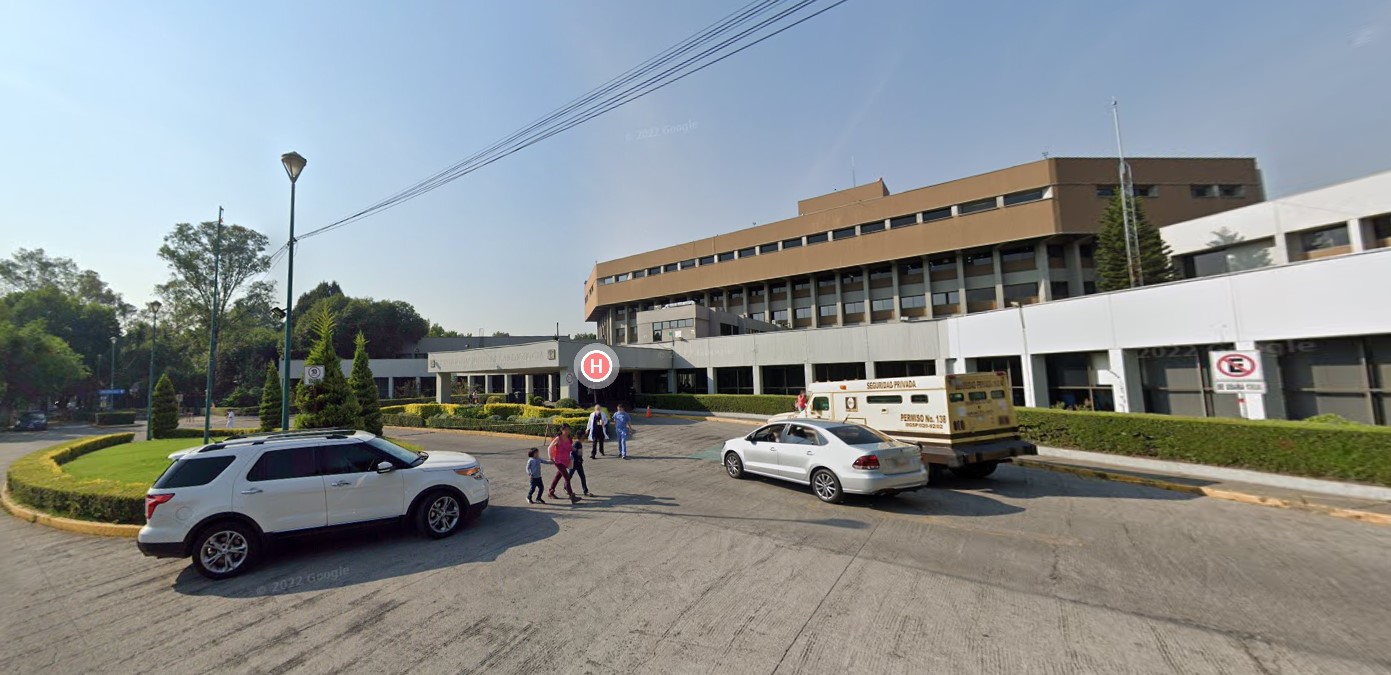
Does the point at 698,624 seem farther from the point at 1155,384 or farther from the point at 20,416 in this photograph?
the point at 20,416

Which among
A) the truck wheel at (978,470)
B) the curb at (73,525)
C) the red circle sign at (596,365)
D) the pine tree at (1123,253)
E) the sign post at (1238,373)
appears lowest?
the truck wheel at (978,470)

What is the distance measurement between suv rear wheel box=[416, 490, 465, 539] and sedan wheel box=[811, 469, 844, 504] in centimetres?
649

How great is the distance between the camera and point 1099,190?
36750 millimetres

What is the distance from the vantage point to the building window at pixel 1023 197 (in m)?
37.3

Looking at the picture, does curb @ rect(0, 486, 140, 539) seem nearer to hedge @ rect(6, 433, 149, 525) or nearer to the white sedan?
hedge @ rect(6, 433, 149, 525)

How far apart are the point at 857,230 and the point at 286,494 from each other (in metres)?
44.1

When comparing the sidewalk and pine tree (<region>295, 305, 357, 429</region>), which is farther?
pine tree (<region>295, 305, 357, 429</region>)

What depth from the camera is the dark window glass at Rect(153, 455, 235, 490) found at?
21.3 ft

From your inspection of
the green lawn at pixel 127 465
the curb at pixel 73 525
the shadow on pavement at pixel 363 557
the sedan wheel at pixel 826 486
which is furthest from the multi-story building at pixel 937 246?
the curb at pixel 73 525

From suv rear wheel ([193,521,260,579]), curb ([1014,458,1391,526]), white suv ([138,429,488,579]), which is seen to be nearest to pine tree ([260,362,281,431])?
white suv ([138,429,488,579])

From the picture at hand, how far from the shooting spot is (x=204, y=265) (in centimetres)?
5297

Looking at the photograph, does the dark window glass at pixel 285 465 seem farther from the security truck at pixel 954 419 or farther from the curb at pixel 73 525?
the security truck at pixel 954 419

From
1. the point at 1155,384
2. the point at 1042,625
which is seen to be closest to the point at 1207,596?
the point at 1042,625

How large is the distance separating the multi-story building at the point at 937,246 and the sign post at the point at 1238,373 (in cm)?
2735
